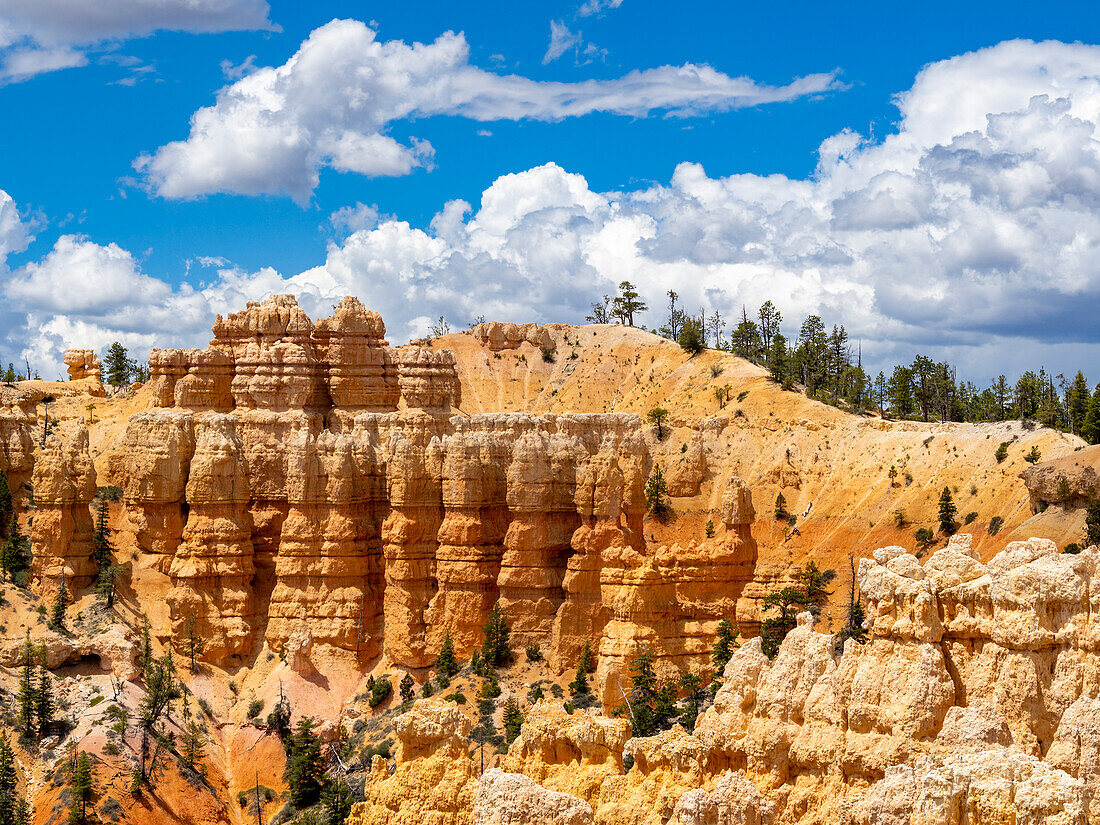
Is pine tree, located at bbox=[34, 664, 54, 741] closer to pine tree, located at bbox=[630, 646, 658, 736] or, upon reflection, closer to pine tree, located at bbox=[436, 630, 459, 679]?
pine tree, located at bbox=[436, 630, 459, 679]

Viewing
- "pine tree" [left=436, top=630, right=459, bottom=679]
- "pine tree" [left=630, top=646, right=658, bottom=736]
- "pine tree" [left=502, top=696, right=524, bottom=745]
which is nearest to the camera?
"pine tree" [left=630, top=646, right=658, bottom=736]

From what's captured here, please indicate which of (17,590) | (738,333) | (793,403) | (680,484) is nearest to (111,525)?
(17,590)

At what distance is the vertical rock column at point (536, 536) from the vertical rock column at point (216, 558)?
17970 mm

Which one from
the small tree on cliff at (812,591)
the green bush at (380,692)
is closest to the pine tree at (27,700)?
the green bush at (380,692)

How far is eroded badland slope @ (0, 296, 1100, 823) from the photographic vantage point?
33281 mm

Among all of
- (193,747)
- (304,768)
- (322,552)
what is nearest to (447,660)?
(304,768)

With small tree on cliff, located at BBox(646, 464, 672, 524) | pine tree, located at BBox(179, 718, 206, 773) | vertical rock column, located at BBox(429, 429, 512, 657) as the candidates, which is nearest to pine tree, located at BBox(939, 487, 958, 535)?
small tree on cliff, located at BBox(646, 464, 672, 524)

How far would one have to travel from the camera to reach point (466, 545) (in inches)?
2992

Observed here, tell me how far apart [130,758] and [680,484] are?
206 ft

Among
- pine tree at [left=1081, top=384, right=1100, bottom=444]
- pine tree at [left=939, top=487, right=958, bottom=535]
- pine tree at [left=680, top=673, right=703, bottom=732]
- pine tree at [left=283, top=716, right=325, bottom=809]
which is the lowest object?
pine tree at [left=283, top=716, right=325, bottom=809]

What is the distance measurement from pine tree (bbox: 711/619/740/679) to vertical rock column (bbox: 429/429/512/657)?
54.0 feet

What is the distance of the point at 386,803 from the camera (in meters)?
34.3

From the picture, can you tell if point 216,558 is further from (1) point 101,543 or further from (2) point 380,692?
(2) point 380,692

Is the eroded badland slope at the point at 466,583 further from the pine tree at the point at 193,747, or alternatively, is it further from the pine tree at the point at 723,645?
the pine tree at the point at 723,645
